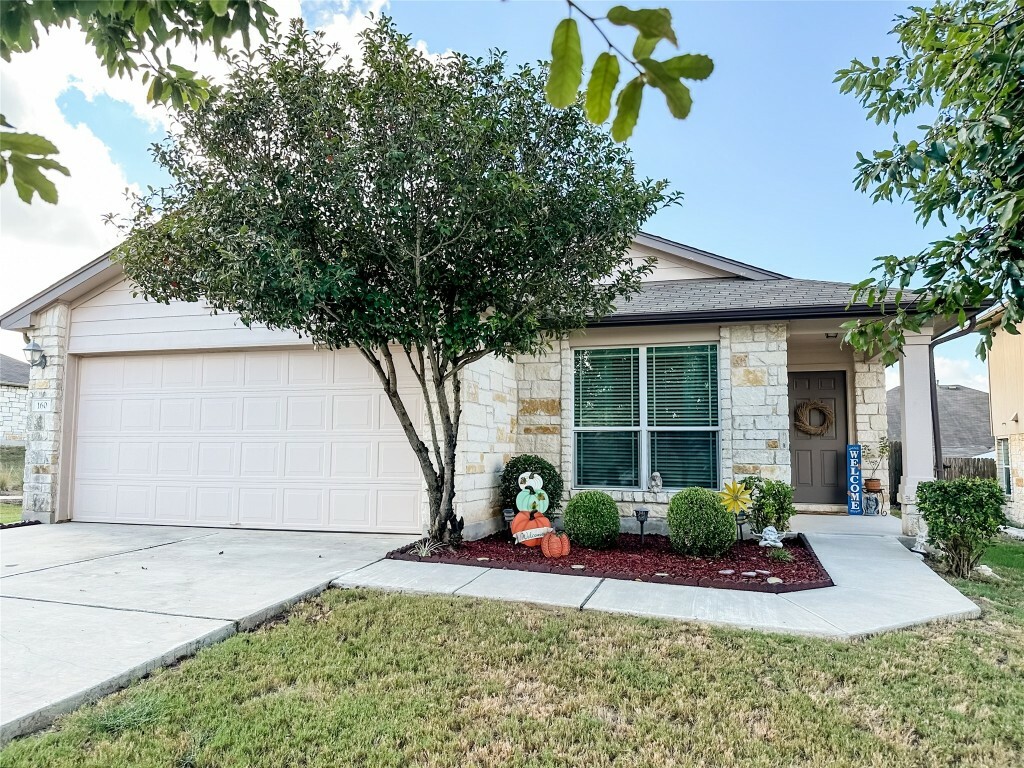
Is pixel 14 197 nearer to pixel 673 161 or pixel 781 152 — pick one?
pixel 673 161

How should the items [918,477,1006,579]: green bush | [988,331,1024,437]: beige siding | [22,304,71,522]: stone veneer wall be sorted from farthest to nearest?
[988,331,1024,437]: beige siding < [22,304,71,522]: stone veneer wall < [918,477,1006,579]: green bush

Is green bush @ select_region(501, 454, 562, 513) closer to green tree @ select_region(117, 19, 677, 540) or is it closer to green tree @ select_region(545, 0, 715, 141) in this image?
green tree @ select_region(117, 19, 677, 540)

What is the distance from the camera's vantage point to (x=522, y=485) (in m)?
7.03

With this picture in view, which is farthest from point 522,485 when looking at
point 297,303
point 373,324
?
point 297,303

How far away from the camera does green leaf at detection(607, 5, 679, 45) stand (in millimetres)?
1112

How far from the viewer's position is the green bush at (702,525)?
248 inches

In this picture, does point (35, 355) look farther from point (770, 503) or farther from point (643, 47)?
point (643, 47)

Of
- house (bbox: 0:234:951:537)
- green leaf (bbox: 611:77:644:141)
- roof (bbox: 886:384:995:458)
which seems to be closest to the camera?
green leaf (bbox: 611:77:644:141)

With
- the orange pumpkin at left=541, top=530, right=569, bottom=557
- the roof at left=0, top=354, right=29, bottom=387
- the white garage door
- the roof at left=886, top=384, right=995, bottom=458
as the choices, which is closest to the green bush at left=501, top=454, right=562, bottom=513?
the white garage door

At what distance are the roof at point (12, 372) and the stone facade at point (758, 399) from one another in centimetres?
1887

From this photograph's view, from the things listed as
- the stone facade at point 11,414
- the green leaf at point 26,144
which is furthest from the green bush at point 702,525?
the stone facade at point 11,414

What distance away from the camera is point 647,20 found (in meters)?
1.12

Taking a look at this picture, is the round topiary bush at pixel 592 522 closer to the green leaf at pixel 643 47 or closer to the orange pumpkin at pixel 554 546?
the orange pumpkin at pixel 554 546

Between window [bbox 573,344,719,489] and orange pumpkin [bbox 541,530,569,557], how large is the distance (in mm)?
1789
